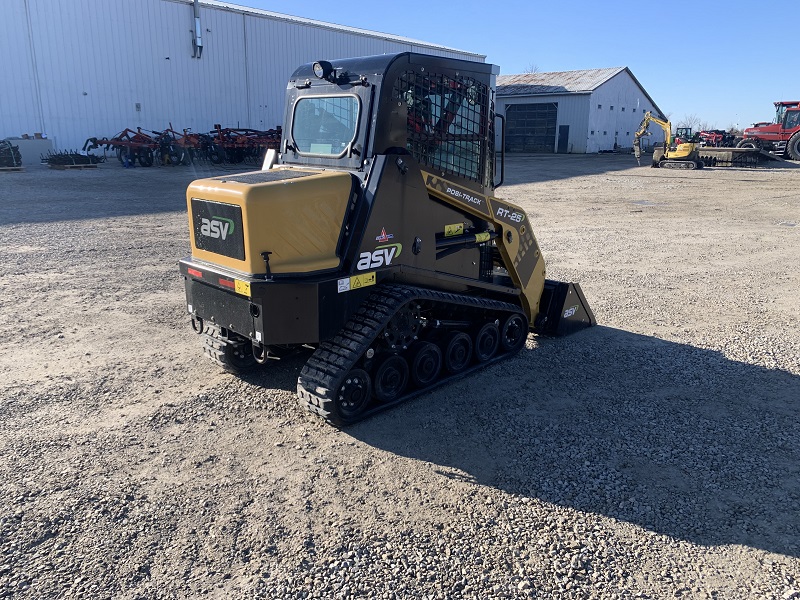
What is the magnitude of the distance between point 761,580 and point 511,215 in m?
3.87

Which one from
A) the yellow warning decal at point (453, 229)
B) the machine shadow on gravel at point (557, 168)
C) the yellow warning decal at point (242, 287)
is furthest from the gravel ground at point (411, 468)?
the machine shadow on gravel at point (557, 168)

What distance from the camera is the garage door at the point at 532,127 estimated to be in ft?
154

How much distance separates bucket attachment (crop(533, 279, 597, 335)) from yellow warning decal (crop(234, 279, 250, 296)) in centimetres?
353

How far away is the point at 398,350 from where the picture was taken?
514cm

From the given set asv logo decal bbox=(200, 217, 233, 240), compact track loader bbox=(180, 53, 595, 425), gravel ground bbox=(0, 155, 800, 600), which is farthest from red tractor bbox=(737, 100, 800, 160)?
asv logo decal bbox=(200, 217, 233, 240)

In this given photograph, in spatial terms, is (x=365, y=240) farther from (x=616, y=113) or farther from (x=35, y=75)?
(x=616, y=113)

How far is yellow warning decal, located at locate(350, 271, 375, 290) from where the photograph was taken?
15.7 feet

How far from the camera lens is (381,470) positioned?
431 cm

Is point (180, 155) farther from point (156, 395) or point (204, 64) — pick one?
point (156, 395)

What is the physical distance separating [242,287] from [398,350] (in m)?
1.39

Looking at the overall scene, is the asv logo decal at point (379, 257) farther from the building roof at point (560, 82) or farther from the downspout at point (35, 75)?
the building roof at point (560, 82)

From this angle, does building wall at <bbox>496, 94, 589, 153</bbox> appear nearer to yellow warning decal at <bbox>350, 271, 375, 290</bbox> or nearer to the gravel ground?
the gravel ground

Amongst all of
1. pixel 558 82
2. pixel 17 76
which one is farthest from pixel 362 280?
pixel 558 82

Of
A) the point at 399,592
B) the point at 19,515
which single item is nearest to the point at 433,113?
the point at 399,592
